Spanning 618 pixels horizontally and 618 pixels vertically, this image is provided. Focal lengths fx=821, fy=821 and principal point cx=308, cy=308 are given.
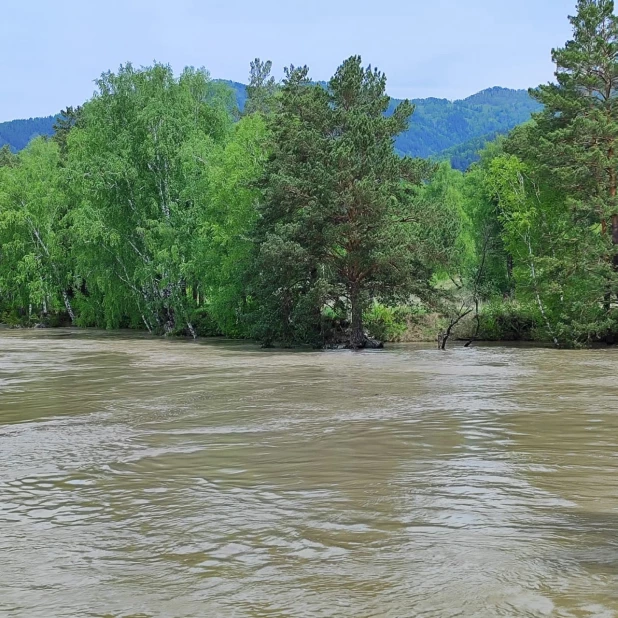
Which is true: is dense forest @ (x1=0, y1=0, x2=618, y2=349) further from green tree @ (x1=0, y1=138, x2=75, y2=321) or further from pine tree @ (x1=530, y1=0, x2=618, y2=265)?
green tree @ (x1=0, y1=138, x2=75, y2=321)

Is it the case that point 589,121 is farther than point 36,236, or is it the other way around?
point 36,236

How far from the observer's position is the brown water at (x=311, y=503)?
6691 mm

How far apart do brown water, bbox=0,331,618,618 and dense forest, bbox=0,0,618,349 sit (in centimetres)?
1515

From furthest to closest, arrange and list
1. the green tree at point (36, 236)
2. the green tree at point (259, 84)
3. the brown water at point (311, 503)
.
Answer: the green tree at point (259, 84)
the green tree at point (36, 236)
the brown water at point (311, 503)

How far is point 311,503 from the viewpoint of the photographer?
9594mm

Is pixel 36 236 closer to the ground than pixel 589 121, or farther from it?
closer to the ground

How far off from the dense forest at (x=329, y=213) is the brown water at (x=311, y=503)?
1515 cm

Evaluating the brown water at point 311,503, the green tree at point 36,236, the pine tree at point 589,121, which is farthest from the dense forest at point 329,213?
the brown water at point 311,503

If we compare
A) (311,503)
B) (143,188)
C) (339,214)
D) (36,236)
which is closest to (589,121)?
(339,214)

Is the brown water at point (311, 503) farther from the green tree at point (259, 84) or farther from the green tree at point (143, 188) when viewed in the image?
the green tree at point (259, 84)

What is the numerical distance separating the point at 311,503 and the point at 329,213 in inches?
1027

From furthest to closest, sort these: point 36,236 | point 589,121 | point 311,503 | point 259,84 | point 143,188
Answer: point 259,84, point 36,236, point 143,188, point 589,121, point 311,503

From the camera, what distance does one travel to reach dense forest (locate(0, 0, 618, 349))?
34969mm

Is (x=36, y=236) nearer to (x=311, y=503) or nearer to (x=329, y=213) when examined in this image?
(x=329, y=213)
